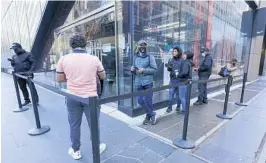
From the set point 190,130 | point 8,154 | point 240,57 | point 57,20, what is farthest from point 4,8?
point 240,57

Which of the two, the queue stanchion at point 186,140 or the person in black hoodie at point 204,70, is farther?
the person in black hoodie at point 204,70

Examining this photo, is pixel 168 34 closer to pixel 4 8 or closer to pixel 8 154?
pixel 8 154

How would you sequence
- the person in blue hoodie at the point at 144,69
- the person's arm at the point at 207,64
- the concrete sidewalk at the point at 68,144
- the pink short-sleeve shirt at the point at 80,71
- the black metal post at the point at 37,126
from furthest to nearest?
the person's arm at the point at 207,64, the person in blue hoodie at the point at 144,69, the black metal post at the point at 37,126, the concrete sidewalk at the point at 68,144, the pink short-sleeve shirt at the point at 80,71

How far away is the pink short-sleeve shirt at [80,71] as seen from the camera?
226cm

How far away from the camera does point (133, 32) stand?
4.23 meters

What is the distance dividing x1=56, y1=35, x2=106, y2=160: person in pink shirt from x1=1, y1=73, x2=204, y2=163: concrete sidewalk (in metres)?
0.61

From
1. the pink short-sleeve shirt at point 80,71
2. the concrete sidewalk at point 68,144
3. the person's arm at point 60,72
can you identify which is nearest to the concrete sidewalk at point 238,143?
the concrete sidewalk at point 68,144

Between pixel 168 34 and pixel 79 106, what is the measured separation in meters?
3.83

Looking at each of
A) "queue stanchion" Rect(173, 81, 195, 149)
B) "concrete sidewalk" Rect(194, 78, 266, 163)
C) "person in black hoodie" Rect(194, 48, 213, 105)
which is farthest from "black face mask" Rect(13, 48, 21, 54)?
"person in black hoodie" Rect(194, 48, 213, 105)

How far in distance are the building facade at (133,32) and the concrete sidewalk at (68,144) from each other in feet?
3.23

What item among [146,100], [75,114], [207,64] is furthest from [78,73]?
[207,64]

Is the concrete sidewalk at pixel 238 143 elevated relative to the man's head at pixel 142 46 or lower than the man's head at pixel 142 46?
lower

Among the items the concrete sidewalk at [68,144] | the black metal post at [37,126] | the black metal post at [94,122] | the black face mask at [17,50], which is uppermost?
the black face mask at [17,50]

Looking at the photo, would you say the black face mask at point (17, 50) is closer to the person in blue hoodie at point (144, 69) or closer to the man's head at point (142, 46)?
the person in blue hoodie at point (144, 69)
